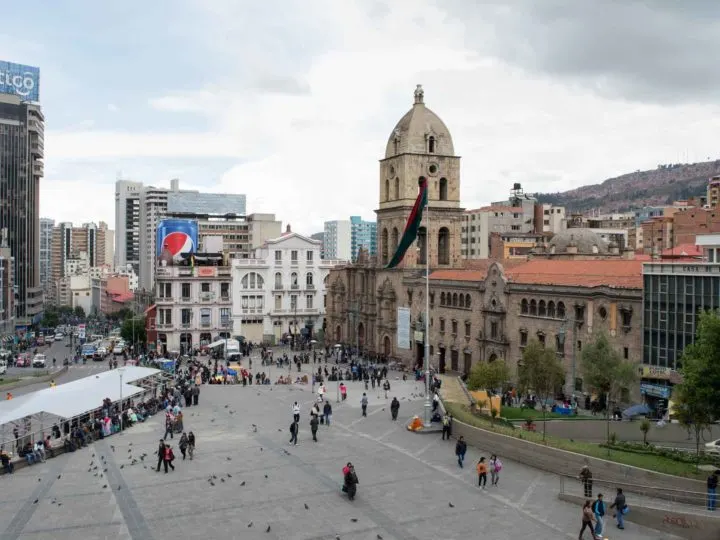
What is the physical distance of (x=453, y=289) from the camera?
204 feet

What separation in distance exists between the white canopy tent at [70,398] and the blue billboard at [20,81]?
11396 centimetres

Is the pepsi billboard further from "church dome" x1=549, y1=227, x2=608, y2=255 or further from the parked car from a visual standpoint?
the parked car

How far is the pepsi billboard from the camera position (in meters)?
87.2

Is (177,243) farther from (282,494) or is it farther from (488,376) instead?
(282,494)

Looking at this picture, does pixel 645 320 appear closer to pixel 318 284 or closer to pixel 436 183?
pixel 436 183

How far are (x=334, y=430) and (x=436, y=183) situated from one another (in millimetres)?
38553

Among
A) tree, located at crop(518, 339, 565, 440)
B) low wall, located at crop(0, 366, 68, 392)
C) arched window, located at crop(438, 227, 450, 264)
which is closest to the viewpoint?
tree, located at crop(518, 339, 565, 440)

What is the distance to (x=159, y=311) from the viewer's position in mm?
80000

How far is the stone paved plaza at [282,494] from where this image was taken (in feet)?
70.3

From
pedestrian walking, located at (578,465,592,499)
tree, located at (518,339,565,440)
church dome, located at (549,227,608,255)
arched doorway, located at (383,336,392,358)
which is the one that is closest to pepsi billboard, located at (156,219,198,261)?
arched doorway, located at (383,336,392,358)

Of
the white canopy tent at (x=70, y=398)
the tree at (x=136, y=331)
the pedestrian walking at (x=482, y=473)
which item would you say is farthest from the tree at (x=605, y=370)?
the tree at (x=136, y=331)

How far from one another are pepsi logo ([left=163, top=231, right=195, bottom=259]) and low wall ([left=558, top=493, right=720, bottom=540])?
7112 cm

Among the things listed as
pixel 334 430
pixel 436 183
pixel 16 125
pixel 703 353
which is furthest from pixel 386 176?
pixel 16 125

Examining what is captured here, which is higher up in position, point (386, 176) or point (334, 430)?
point (386, 176)
